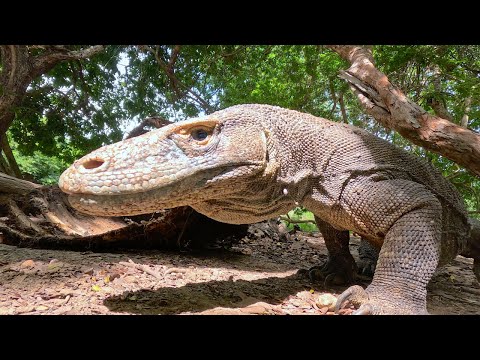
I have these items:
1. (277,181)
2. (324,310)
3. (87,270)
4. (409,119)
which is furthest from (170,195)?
(409,119)

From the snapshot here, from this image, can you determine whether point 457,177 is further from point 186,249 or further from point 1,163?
point 1,163

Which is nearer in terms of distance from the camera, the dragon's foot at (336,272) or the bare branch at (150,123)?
the dragon's foot at (336,272)

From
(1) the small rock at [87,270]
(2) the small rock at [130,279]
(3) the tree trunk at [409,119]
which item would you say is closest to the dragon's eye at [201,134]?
(2) the small rock at [130,279]

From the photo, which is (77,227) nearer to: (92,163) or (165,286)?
(165,286)

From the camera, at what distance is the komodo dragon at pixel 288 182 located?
201 cm

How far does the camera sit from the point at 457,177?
215 inches

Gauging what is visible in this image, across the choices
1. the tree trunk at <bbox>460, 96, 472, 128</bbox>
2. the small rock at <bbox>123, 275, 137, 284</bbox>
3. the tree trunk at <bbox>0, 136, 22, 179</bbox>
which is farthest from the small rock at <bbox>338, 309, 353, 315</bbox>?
the tree trunk at <bbox>0, 136, 22, 179</bbox>

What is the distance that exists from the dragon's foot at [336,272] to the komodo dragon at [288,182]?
0.61 metres

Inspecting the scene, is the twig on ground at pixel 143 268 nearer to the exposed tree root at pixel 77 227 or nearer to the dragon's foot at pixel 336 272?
the exposed tree root at pixel 77 227

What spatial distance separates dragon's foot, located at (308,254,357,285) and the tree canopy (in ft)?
9.18

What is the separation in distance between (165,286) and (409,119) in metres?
2.36

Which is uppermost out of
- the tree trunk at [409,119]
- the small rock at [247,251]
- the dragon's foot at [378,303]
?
the tree trunk at [409,119]
